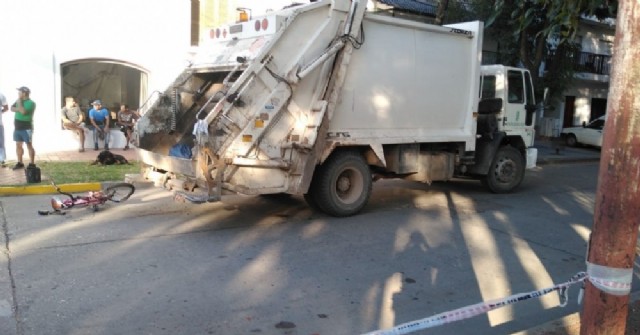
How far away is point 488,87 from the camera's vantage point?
10477 mm

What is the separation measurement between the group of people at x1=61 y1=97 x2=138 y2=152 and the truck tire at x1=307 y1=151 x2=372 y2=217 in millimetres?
7443

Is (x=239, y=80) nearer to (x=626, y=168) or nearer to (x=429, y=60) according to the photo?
(x=429, y=60)

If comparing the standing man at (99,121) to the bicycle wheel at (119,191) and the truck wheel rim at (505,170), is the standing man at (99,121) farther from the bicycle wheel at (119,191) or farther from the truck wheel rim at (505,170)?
the truck wheel rim at (505,170)

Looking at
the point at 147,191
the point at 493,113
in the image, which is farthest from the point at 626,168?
the point at 147,191

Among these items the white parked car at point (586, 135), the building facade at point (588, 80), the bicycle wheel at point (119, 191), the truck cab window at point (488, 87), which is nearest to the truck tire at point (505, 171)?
the truck cab window at point (488, 87)

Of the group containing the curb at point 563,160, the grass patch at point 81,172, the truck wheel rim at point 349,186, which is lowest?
the grass patch at point 81,172

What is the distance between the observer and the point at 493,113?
10.2m

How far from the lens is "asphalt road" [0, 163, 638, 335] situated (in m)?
4.48

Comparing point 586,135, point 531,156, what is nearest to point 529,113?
point 531,156

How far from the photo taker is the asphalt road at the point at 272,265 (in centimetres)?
448

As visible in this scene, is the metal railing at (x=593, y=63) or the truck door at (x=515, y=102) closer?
the truck door at (x=515, y=102)

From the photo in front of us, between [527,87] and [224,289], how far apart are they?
789 cm

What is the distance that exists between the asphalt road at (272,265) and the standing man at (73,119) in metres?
5.31

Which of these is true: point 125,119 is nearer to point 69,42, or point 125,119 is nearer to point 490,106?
point 69,42
